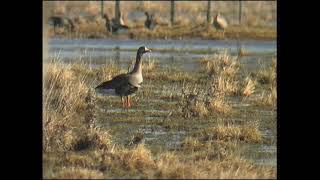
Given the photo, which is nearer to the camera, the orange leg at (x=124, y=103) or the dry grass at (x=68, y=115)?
the dry grass at (x=68, y=115)

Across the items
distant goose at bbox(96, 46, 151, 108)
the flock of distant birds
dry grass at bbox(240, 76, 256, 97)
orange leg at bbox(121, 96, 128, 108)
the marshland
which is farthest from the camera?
the flock of distant birds

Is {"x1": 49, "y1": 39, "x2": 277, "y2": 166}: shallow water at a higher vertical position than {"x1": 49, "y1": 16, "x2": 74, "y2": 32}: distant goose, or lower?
lower

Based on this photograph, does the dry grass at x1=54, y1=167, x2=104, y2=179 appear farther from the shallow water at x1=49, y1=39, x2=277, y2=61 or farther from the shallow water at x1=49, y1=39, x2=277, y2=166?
the shallow water at x1=49, y1=39, x2=277, y2=61

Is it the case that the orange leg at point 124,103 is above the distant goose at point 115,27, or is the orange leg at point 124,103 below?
below

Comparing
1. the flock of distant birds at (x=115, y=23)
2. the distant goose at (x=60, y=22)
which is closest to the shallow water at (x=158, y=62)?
the flock of distant birds at (x=115, y=23)

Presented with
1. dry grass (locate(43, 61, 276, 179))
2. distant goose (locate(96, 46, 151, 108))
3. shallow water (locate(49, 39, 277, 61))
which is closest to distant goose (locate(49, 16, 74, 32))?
shallow water (locate(49, 39, 277, 61))

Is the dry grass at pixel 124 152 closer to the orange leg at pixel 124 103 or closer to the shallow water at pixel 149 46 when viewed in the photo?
the orange leg at pixel 124 103

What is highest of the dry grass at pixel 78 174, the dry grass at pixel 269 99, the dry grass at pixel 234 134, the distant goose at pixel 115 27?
the distant goose at pixel 115 27

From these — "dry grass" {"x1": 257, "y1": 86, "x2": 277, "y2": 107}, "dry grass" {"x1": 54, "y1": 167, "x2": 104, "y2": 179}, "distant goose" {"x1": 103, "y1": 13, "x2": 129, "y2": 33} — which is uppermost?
"distant goose" {"x1": 103, "y1": 13, "x2": 129, "y2": 33}

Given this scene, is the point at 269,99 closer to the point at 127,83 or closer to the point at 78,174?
the point at 127,83

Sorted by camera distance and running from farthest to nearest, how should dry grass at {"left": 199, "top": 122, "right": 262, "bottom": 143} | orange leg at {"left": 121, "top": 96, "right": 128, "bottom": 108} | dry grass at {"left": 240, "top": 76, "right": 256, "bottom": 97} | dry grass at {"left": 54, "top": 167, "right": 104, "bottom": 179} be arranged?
dry grass at {"left": 240, "top": 76, "right": 256, "bottom": 97} → orange leg at {"left": 121, "top": 96, "right": 128, "bottom": 108} → dry grass at {"left": 199, "top": 122, "right": 262, "bottom": 143} → dry grass at {"left": 54, "top": 167, "right": 104, "bottom": 179}

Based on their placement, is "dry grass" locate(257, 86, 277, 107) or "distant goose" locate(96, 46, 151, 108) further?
"dry grass" locate(257, 86, 277, 107)
